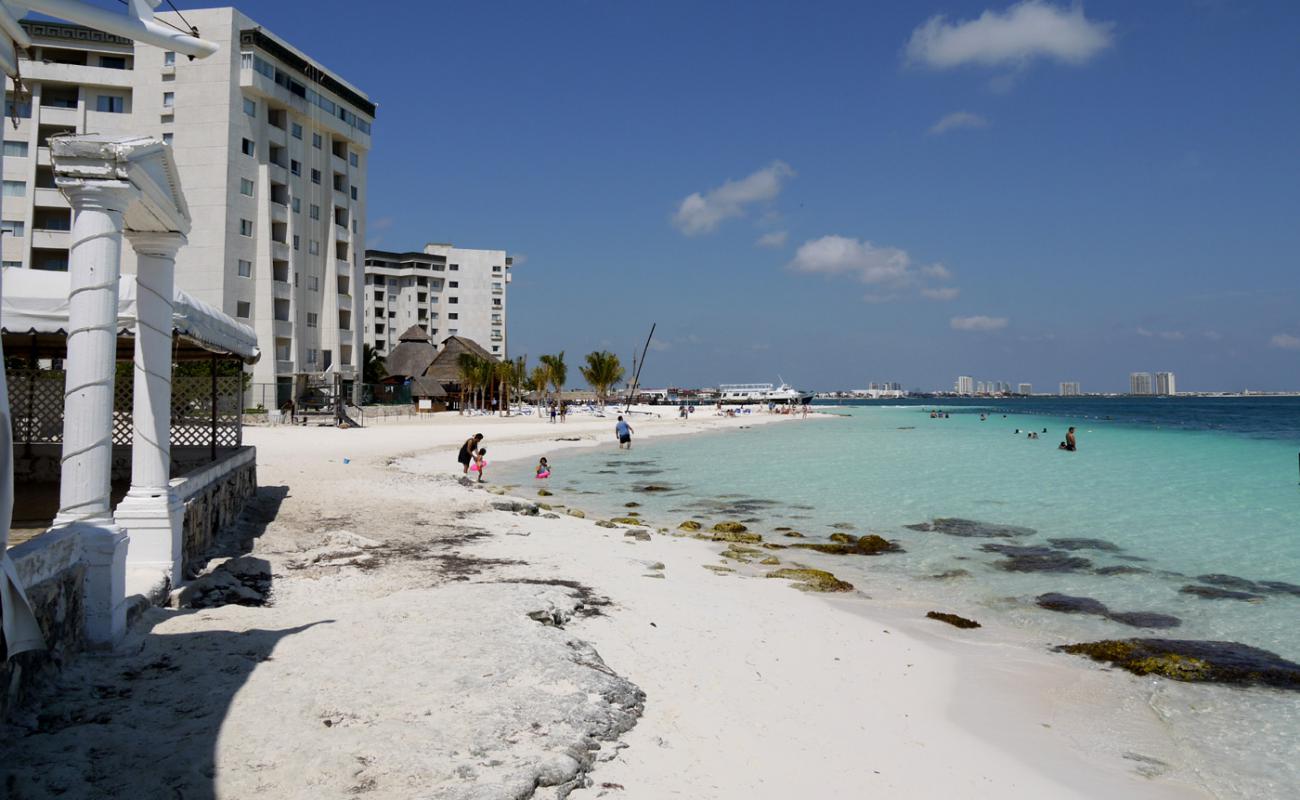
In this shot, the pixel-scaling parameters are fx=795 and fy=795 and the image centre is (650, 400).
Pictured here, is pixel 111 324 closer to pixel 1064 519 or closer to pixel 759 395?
pixel 1064 519

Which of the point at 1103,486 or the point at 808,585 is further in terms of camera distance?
the point at 1103,486

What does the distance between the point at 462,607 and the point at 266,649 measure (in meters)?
1.86

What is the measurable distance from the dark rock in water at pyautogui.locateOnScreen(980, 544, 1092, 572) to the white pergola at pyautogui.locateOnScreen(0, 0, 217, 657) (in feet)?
41.3

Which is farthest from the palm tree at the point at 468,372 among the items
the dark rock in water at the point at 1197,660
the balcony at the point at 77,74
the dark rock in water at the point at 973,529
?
the dark rock in water at the point at 1197,660

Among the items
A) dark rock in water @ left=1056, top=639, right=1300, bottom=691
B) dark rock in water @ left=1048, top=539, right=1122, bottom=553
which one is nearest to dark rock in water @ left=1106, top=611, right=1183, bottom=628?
dark rock in water @ left=1056, top=639, right=1300, bottom=691

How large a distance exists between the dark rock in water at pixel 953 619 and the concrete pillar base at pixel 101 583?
866cm

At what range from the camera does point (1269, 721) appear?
709 cm

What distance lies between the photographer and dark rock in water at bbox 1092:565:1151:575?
1343 centimetres

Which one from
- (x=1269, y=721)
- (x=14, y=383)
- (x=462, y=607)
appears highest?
(x=14, y=383)

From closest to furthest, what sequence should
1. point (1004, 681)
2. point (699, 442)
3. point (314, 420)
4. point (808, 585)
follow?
point (1004, 681)
point (808, 585)
point (314, 420)
point (699, 442)

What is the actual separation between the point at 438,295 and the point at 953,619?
352 feet

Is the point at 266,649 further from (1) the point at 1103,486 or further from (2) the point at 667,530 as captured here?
(1) the point at 1103,486

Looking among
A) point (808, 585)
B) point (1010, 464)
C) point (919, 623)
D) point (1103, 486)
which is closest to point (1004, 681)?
point (919, 623)

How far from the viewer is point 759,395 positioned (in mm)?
148500
